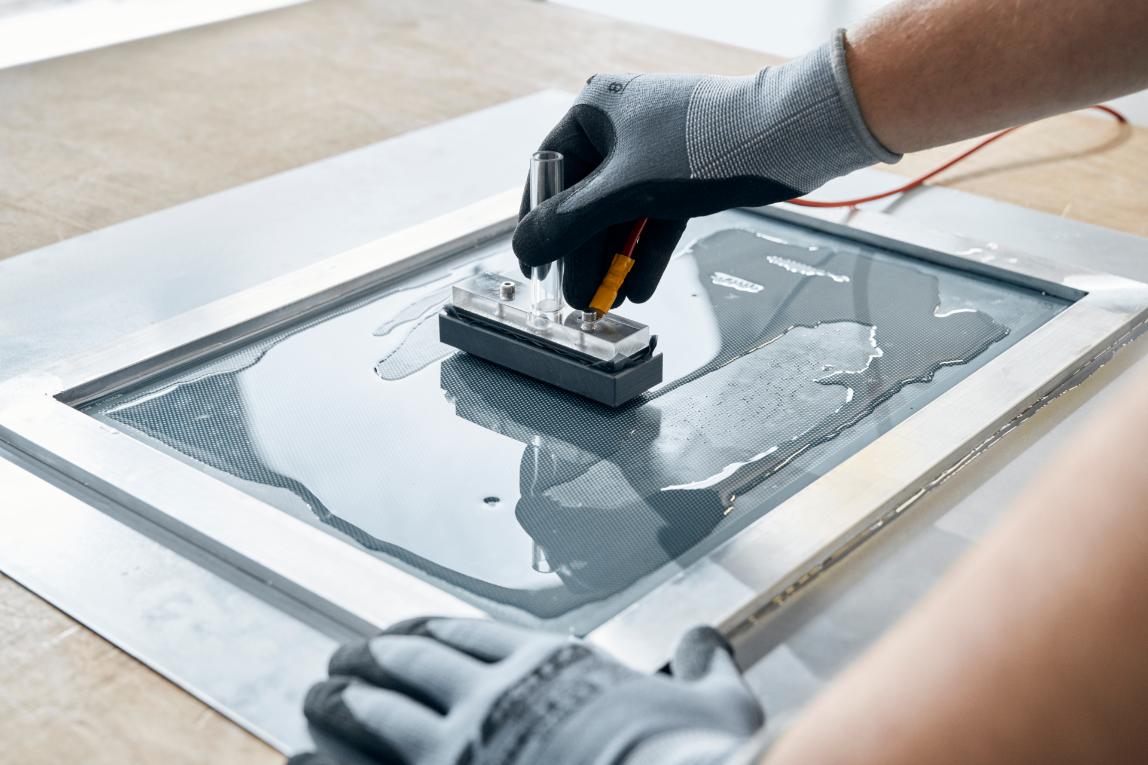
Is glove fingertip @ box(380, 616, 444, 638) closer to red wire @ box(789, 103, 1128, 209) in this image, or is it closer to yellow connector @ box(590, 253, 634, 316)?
yellow connector @ box(590, 253, 634, 316)

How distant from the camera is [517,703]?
0.53 meters

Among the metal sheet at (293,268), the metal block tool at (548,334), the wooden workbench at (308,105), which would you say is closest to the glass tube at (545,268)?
the metal block tool at (548,334)

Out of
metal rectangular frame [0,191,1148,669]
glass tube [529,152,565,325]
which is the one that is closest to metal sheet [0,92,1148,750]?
metal rectangular frame [0,191,1148,669]

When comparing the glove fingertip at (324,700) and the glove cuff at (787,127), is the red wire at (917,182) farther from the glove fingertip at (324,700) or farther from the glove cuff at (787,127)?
the glove fingertip at (324,700)

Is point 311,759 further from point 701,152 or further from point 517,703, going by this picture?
point 701,152

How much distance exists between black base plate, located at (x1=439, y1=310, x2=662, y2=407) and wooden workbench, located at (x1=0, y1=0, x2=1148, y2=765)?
14.7 inches

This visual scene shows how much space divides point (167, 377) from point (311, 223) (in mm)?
366

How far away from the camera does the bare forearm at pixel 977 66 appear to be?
852mm

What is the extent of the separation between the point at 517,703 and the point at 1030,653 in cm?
23

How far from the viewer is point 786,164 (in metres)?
0.89

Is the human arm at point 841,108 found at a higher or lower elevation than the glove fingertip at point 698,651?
higher

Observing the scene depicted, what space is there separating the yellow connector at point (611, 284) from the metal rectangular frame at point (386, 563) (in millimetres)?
219

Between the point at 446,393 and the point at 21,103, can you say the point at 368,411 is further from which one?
the point at 21,103

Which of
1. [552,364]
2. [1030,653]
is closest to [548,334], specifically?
[552,364]
